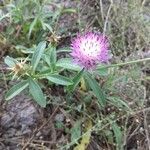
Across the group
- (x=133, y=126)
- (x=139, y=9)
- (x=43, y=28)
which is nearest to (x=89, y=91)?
(x=133, y=126)

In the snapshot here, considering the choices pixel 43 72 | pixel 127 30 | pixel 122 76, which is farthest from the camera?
pixel 127 30

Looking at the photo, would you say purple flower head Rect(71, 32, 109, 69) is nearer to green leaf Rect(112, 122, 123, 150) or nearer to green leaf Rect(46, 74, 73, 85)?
green leaf Rect(46, 74, 73, 85)

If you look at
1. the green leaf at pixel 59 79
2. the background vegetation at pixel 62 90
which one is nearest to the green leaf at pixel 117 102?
the background vegetation at pixel 62 90

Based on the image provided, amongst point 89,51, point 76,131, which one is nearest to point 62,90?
point 76,131

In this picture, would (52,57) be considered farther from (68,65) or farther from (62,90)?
(62,90)

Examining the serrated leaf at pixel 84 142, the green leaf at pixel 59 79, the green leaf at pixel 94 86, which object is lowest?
the serrated leaf at pixel 84 142

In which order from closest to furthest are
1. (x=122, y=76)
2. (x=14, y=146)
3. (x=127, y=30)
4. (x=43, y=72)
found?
(x=43, y=72) → (x=14, y=146) → (x=122, y=76) → (x=127, y=30)

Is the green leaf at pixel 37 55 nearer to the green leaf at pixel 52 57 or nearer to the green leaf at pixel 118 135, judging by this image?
the green leaf at pixel 52 57

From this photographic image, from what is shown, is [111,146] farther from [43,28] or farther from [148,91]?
[43,28]

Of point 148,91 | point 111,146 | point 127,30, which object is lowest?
point 111,146
